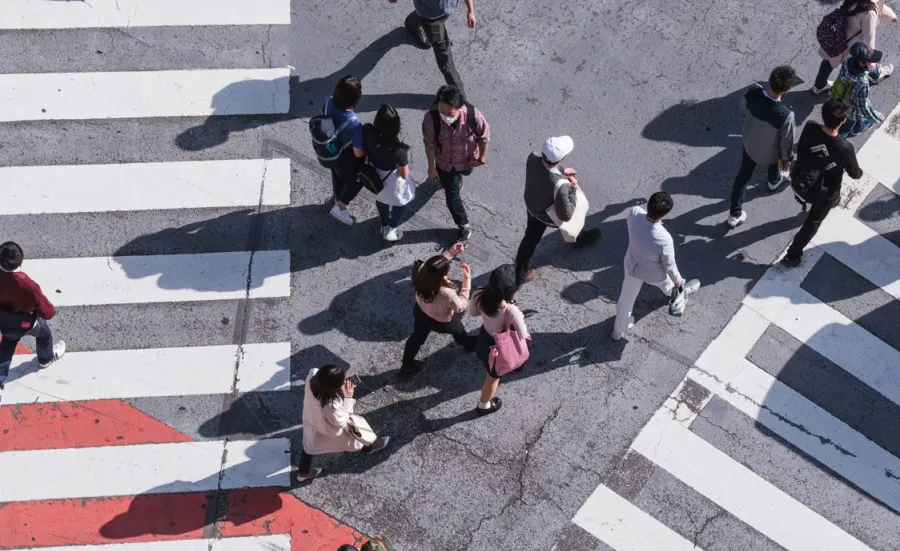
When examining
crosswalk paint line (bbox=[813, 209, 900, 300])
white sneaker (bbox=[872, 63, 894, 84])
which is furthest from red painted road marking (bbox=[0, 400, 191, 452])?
white sneaker (bbox=[872, 63, 894, 84])

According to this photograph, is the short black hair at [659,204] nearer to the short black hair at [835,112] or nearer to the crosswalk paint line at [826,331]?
the short black hair at [835,112]

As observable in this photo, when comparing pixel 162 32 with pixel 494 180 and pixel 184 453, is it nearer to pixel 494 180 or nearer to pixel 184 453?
pixel 494 180

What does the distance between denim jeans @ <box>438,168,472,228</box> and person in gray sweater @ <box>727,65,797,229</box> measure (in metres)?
2.68

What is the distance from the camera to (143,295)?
986cm

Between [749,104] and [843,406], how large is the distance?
9.79ft

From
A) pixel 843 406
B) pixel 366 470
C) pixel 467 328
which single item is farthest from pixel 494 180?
pixel 843 406

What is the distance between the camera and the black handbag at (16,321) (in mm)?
8641

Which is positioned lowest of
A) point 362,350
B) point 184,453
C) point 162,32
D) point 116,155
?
point 184,453

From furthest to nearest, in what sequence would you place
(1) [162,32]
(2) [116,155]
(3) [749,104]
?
1. (1) [162,32]
2. (2) [116,155]
3. (3) [749,104]

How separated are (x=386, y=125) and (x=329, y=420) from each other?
2.64 m

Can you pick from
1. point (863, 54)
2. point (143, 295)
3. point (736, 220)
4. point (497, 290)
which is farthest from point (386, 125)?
point (863, 54)

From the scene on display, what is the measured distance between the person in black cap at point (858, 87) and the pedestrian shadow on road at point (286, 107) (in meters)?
4.27

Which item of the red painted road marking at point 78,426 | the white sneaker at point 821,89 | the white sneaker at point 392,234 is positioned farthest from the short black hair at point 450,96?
the white sneaker at point 821,89

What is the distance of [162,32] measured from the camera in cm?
1148
